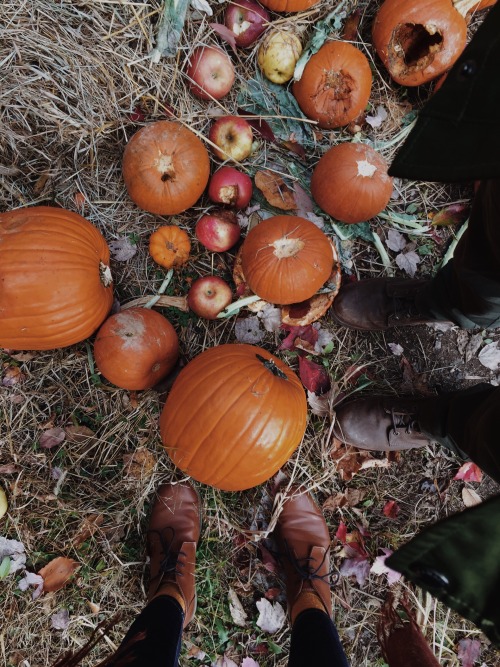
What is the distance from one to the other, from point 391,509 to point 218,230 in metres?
2.08

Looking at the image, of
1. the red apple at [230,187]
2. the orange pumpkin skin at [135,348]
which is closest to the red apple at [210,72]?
the red apple at [230,187]

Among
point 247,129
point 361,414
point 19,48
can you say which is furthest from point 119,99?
point 361,414

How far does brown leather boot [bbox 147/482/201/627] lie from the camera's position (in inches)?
95.9

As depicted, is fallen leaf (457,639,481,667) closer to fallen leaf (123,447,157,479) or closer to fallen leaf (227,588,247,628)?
fallen leaf (227,588,247,628)

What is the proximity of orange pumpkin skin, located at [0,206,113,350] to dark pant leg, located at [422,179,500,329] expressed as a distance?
1.85 metres

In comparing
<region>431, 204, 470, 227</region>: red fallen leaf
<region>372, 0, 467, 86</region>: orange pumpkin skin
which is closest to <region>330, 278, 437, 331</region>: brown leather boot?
<region>431, 204, 470, 227</region>: red fallen leaf

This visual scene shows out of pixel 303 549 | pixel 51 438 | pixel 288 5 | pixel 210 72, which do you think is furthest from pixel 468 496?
pixel 288 5

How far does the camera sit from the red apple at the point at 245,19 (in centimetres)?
276

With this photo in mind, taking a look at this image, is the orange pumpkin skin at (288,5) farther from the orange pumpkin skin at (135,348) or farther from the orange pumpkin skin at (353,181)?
the orange pumpkin skin at (135,348)

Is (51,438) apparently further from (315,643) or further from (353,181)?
(353,181)

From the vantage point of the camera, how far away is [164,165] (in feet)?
8.17

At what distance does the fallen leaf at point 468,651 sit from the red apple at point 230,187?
10.2 feet

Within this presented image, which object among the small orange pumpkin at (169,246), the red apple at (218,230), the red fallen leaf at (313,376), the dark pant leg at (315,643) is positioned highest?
the red apple at (218,230)

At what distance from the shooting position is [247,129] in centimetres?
276
